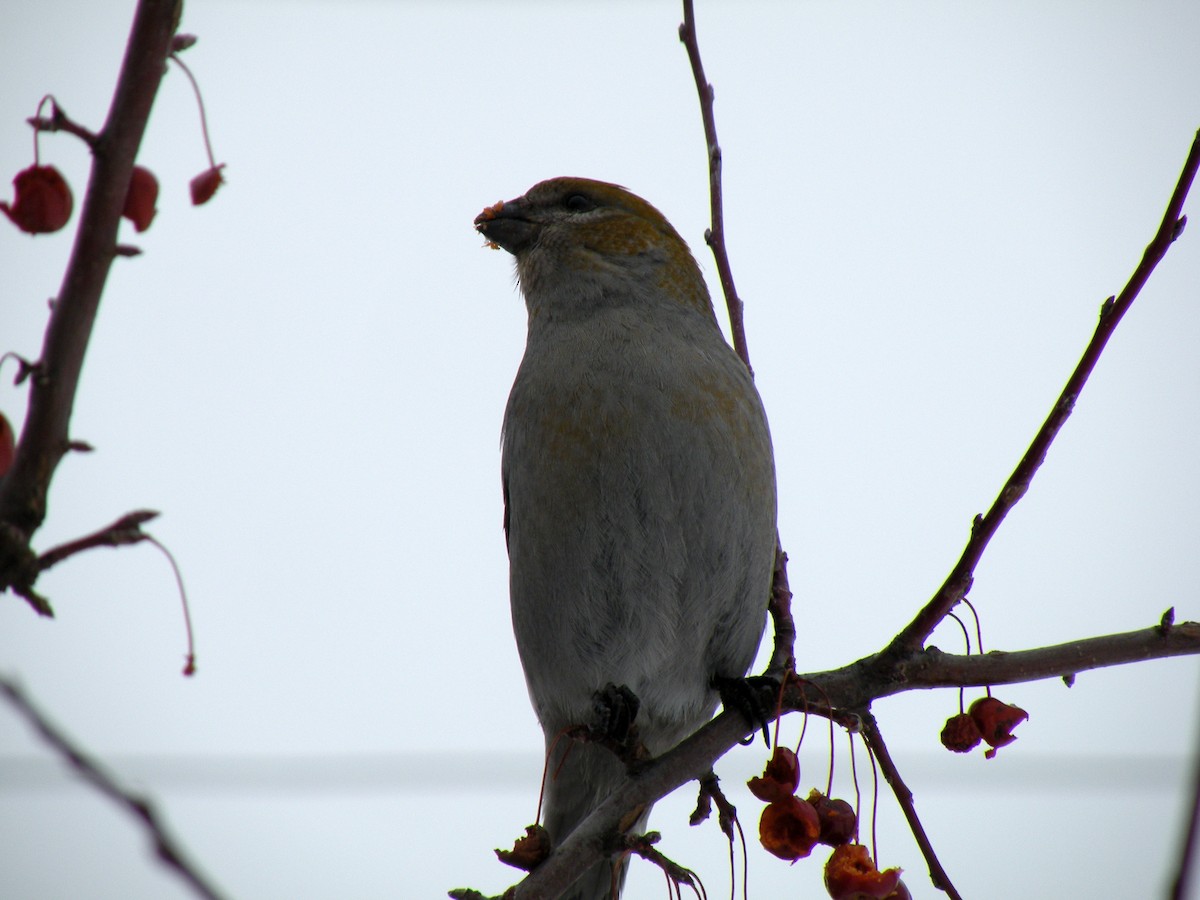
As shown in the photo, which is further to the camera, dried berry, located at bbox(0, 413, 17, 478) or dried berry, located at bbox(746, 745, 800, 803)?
dried berry, located at bbox(746, 745, 800, 803)

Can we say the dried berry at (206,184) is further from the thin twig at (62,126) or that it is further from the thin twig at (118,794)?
the thin twig at (118,794)

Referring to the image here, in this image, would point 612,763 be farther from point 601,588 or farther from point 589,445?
point 589,445

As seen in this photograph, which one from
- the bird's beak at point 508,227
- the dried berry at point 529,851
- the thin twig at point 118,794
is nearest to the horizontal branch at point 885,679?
the dried berry at point 529,851

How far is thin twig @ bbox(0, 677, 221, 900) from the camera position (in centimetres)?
110

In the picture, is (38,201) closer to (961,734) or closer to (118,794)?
(118,794)

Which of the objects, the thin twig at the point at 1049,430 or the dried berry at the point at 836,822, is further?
the dried berry at the point at 836,822

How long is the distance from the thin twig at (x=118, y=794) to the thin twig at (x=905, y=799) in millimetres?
1722

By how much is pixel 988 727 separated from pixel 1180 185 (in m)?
1.28

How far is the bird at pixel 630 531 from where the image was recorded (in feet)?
10.7

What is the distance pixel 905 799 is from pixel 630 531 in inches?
43.2

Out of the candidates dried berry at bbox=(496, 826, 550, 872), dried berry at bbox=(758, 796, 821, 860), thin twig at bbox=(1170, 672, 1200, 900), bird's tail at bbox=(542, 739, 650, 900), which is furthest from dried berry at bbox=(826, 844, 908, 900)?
thin twig at bbox=(1170, 672, 1200, 900)

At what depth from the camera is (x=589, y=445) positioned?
10.9 feet

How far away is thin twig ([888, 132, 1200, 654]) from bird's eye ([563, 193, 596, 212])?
2374mm

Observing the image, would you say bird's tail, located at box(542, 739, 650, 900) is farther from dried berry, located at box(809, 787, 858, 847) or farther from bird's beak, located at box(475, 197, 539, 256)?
bird's beak, located at box(475, 197, 539, 256)
